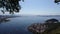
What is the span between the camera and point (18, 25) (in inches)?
53.0

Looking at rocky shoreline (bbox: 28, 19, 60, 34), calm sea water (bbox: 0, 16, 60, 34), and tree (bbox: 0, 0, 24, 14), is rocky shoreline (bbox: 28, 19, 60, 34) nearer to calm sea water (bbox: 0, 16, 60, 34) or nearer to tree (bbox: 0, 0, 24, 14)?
calm sea water (bbox: 0, 16, 60, 34)

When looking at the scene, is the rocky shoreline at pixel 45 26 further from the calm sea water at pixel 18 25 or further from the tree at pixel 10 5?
the tree at pixel 10 5

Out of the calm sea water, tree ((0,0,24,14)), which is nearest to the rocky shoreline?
the calm sea water

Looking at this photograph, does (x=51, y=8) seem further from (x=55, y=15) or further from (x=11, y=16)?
(x=11, y=16)

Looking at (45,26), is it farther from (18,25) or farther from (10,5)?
(10,5)

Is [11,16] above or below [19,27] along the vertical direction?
above

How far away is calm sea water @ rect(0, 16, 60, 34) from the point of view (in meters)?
1.33

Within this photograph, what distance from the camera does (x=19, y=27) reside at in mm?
1344

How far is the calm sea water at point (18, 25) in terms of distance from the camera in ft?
→ 4.36

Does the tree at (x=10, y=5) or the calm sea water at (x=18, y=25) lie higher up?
the tree at (x=10, y=5)

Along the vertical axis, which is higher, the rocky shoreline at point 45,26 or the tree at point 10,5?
the tree at point 10,5

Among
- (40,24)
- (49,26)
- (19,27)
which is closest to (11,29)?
(19,27)

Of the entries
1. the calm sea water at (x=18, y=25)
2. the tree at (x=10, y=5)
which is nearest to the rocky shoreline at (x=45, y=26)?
the calm sea water at (x=18, y=25)

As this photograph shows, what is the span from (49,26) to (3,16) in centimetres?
63
